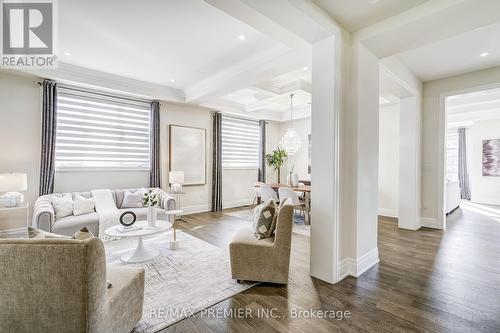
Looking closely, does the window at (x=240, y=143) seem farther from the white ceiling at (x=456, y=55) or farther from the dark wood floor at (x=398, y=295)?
the white ceiling at (x=456, y=55)

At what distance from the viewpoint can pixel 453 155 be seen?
30.1ft

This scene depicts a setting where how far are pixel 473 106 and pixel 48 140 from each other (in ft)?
32.2

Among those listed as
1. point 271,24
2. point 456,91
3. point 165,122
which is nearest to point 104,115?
point 165,122

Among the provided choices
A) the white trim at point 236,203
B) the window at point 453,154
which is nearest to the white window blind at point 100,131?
the white trim at point 236,203

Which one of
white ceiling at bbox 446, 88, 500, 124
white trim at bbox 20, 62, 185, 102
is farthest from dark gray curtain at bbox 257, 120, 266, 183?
white ceiling at bbox 446, 88, 500, 124

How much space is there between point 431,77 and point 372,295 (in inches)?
175

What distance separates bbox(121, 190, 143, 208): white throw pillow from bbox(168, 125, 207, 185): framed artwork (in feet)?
3.80

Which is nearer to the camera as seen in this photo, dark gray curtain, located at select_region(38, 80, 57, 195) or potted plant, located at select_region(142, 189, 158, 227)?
potted plant, located at select_region(142, 189, 158, 227)

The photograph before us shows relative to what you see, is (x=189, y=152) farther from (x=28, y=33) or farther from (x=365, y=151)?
(x=365, y=151)

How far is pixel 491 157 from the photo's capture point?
25.5 feet

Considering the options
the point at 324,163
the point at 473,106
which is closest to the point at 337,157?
the point at 324,163

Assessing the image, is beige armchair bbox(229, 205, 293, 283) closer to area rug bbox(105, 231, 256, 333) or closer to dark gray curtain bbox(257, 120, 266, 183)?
area rug bbox(105, 231, 256, 333)

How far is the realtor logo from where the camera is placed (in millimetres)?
2629

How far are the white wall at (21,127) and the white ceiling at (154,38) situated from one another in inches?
35.7
